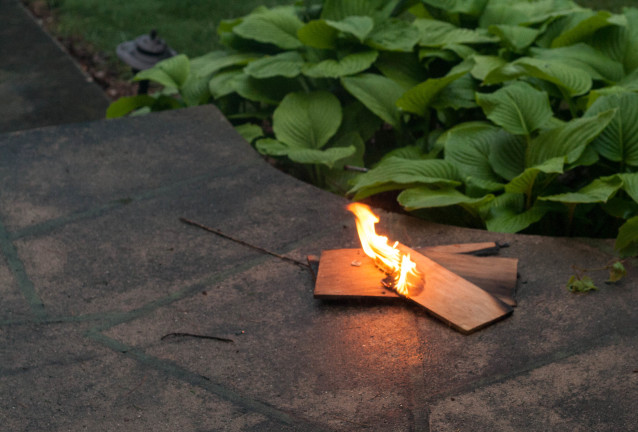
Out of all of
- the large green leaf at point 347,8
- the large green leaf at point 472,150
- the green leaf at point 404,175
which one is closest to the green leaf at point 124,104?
the large green leaf at point 347,8

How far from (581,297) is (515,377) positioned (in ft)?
1.16

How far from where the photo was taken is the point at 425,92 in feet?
7.98

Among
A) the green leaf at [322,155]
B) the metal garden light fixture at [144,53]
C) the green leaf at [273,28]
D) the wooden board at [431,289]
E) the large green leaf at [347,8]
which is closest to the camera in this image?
the wooden board at [431,289]

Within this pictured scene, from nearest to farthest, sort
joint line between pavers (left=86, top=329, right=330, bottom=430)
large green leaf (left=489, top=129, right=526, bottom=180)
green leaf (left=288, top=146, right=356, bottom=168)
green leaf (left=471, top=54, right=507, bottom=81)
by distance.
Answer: joint line between pavers (left=86, top=329, right=330, bottom=430) < large green leaf (left=489, top=129, right=526, bottom=180) < green leaf (left=288, top=146, right=356, bottom=168) < green leaf (left=471, top=54, right=507, bottom=81)

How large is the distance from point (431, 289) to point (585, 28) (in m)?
1.55

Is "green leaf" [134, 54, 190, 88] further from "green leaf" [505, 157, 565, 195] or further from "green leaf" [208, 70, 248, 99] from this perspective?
"green leaf" [505, 157, 565, 195]

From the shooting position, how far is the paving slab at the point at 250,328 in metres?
1.35

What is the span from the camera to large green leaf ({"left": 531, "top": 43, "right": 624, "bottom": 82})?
251 cm

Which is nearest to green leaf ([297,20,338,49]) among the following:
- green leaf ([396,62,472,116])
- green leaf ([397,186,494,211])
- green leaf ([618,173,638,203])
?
green leaf ([396,62,472,116])

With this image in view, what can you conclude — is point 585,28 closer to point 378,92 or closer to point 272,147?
point 378,92

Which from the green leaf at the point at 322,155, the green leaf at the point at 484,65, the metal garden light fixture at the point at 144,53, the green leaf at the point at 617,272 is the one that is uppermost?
the green leaf at the point at 484,65

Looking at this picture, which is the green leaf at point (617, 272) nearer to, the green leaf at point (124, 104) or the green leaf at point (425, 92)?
the green leaf at point (425, 92)

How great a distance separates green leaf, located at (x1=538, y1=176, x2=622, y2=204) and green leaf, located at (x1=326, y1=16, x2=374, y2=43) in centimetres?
105

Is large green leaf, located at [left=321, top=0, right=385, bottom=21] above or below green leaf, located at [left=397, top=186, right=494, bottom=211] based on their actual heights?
above
